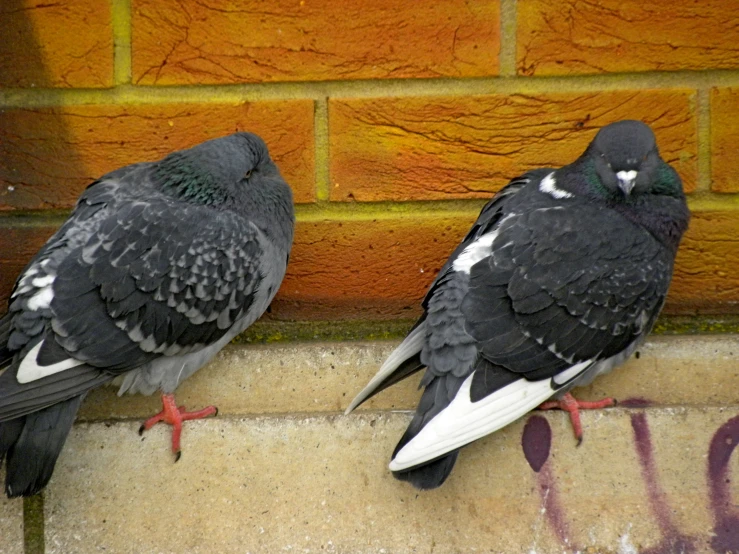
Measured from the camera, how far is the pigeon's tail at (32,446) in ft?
6.97

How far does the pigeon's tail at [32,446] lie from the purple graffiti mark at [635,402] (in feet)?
4.55

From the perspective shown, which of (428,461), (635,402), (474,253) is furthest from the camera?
(635,402)

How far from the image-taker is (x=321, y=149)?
262 cm

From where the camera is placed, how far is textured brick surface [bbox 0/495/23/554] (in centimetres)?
229

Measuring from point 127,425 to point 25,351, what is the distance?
34 cm

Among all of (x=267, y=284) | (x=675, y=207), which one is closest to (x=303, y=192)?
(x=267, y=284)

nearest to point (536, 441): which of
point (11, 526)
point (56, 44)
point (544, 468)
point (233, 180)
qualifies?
point (544, 468)

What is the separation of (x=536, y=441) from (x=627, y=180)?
2.22ft

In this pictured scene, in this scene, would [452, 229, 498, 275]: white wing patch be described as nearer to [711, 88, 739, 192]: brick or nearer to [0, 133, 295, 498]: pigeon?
[0, 133, 295, 498]: pigeon

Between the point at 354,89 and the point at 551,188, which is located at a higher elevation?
the point at 354,89

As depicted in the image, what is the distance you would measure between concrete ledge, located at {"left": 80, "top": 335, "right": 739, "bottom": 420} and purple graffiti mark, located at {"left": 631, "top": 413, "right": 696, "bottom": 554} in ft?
0.60

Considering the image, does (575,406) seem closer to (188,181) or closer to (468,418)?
(468,418)

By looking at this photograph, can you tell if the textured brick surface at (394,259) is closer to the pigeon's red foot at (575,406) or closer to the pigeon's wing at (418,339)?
the pigeon's wing at (418,339)

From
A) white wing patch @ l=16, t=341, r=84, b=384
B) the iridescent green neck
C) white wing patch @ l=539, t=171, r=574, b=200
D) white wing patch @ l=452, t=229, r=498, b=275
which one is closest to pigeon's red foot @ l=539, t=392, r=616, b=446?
white wing patch @ l=452, t=229, r=498, b=275
